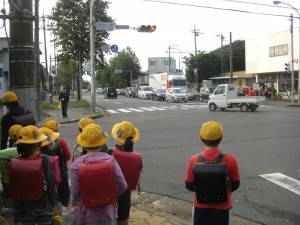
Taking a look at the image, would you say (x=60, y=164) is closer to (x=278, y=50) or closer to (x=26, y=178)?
(x=26, y=178)

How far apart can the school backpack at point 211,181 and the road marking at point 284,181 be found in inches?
156

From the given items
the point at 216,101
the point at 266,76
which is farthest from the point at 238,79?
the point at 216,101

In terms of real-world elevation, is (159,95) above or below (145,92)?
below

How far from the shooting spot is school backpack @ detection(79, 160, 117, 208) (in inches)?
134

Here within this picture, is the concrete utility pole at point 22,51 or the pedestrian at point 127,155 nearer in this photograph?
the pedestrian at point 127,155

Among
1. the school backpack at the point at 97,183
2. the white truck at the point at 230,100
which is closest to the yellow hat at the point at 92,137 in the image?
the school backpack at the point at 97,183

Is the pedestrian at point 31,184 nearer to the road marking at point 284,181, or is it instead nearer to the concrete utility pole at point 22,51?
the concrete utility pole at point 22,51

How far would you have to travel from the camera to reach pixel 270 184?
7555 millimetres

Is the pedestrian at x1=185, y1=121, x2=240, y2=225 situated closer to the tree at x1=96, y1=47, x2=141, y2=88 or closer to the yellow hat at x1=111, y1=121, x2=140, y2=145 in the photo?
the yellow hat at x1=111, y1=121, x2=140, y2=145

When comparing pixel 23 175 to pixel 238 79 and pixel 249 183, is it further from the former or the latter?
pixel 238 79

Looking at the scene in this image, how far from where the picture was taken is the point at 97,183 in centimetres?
341

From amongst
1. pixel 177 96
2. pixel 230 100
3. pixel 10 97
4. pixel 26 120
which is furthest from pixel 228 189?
pixel 177 96

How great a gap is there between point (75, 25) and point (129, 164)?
43926 millimetres

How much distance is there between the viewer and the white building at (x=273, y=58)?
43531 mm
